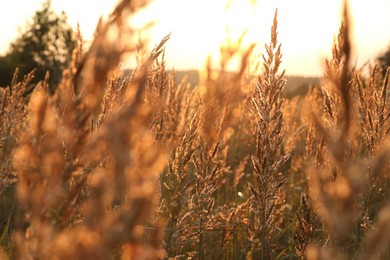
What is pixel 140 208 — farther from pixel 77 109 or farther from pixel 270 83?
pixel 270 83

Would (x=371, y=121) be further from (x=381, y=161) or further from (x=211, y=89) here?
(x=381, y=161)

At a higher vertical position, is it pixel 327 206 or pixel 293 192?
pixel 327 206

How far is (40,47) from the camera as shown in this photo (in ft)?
137

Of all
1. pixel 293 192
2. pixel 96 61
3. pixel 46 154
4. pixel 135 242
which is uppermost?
pixel 96 61

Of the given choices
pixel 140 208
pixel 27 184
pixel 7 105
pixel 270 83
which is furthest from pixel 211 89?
pixel 7 105

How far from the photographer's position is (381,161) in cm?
91

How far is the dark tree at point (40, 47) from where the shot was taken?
40.1 m

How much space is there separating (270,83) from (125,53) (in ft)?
4.60

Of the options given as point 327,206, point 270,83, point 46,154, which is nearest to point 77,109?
point 46,154

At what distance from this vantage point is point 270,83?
2287 millimetres

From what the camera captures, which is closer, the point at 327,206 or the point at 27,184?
the point at 327,206

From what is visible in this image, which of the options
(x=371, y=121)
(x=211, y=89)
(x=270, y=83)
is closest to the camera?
(x=211, y=89)

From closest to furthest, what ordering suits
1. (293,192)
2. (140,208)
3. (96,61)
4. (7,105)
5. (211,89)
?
1. (140,208)
2. (96,61)
3. (211,89)
4. (7,105)
5. (293,192)

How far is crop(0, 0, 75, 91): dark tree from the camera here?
1580 inches
